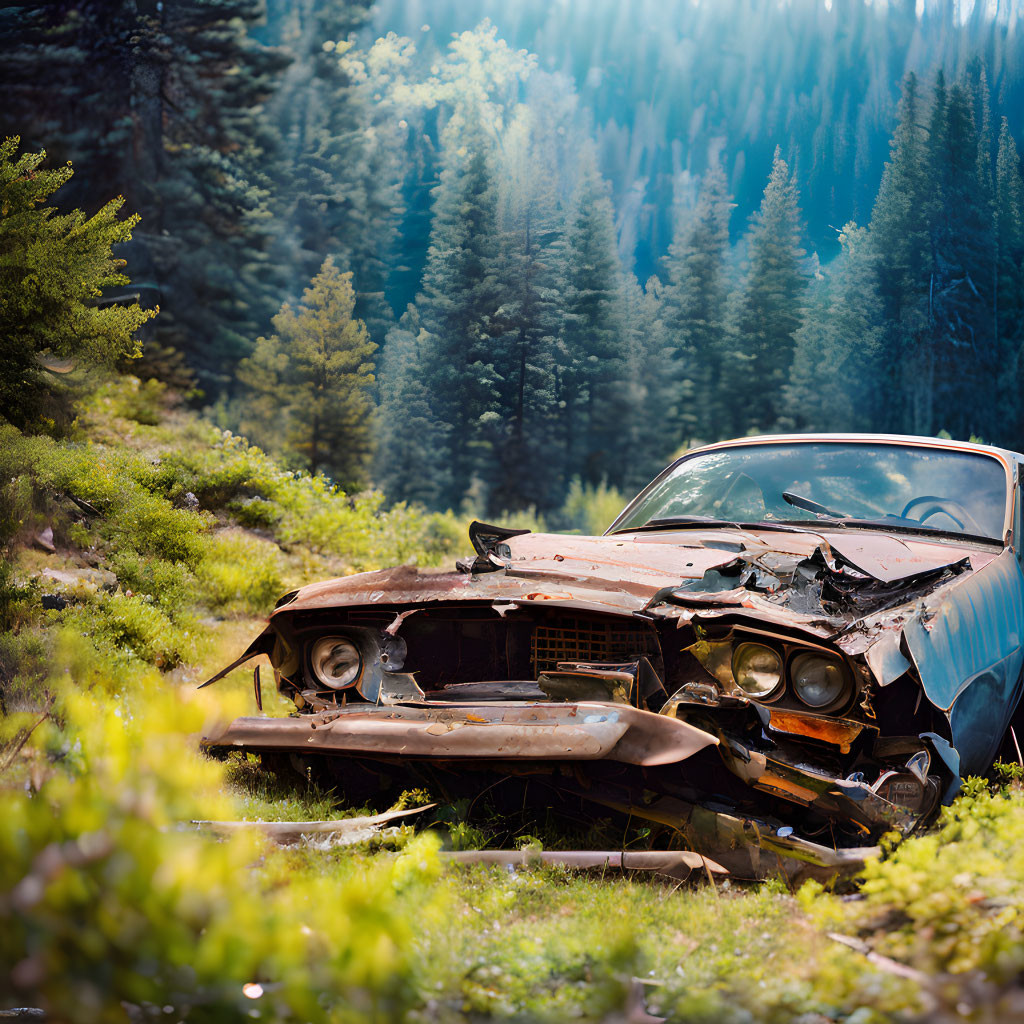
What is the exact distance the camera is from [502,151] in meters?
20.9

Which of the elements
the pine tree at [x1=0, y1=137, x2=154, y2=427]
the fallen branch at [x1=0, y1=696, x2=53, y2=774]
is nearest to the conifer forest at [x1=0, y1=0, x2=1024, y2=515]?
→ the pine tree at [x1=0, y1=137, x2=154, y2=427]

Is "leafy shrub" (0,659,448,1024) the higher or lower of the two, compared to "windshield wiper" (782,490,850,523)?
higher

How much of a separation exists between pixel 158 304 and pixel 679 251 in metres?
16.2

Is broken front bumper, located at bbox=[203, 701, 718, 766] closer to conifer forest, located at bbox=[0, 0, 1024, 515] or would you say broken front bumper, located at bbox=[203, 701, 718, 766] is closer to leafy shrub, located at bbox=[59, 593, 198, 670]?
leafy shrub, located at bbox=[59, 593, 198, 670]

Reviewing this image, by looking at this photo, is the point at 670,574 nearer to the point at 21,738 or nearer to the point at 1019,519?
the point at 1019,519

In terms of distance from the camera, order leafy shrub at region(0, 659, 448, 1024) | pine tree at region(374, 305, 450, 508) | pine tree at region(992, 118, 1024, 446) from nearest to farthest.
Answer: leafy shrub at region(0, 659, 448, 1024) < pine tree at region(374, 305, 450, 508) < pine tree at region(992, 118, 1024, 446)

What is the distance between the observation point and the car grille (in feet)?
11.3

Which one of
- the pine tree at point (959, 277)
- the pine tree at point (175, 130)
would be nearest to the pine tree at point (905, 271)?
the pine tree at point (959, 277)

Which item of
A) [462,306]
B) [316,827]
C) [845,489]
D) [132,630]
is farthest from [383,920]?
[462,306]

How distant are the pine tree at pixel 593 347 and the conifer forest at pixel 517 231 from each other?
3.3 inches

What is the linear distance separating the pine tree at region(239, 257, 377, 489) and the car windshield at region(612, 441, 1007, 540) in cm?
994

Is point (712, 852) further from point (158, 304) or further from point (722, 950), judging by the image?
point (158, 304)

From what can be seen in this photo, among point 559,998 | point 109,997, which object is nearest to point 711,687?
point 559,998

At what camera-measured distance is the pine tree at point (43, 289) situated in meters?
7.27
